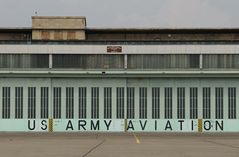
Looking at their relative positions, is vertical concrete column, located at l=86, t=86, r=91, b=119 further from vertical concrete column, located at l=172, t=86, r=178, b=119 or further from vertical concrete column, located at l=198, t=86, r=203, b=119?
vertical concrete column, located at l=198, t=86, r=203, b=119

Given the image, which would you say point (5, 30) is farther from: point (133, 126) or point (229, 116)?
point (229, 116)

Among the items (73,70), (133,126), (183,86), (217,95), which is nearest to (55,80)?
(73,70)

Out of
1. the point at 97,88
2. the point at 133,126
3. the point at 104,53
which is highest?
the point at 104,53

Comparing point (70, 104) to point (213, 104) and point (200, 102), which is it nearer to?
point (200, 102)

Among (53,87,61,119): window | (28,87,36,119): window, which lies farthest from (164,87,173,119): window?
(28,87,36,119): window

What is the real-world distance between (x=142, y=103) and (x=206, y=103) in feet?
21.0

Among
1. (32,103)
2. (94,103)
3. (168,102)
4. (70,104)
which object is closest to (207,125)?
(168,102)

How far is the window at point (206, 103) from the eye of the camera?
56.2 m

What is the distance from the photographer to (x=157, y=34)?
67.1m

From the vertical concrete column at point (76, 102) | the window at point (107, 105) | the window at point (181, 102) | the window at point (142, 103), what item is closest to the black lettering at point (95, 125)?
the window at point (107, 105)

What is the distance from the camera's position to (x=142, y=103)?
185 feet

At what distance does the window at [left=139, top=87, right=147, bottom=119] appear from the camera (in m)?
56.0

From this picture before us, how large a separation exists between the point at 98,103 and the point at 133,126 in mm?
4167

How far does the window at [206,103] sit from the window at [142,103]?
5.91 meters
